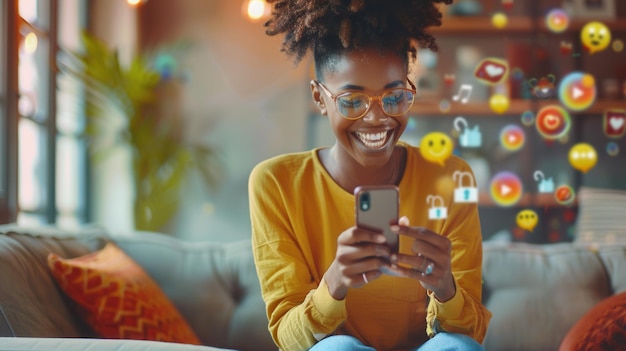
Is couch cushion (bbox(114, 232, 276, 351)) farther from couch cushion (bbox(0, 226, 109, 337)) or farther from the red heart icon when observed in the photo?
the red heart icon

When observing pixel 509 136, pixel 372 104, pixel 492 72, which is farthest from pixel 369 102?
pixel 509 136

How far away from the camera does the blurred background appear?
278cm

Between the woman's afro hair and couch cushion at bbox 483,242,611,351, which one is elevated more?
the woman's afro hair

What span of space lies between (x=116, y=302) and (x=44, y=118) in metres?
1.34

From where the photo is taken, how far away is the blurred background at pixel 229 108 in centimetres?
278

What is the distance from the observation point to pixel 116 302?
1.39 meters

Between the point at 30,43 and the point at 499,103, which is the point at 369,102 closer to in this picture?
the point at 30,43

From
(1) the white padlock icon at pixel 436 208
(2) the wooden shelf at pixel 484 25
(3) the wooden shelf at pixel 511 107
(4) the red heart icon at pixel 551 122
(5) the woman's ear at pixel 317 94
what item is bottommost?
(1) the white padlock icon at pixel 436 208

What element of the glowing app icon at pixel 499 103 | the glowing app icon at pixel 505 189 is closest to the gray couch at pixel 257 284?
the glowing app icon at pixel 505 189

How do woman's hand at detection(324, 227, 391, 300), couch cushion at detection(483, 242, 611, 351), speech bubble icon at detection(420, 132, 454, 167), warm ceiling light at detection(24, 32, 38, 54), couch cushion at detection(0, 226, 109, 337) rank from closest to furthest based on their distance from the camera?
1. woman's hand at detection(324, 227, 391, 300)
2. speech bubble icon at detection(420, 132, 454, 167)
3. couch cushion at detection(0, 226, 109, 337)
4. couch cushion at detection(483, 242, 611, 351)
5. warm ceiling light at detection(24, 32, 38, 54)

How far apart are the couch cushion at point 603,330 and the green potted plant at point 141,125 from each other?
1.92 metres

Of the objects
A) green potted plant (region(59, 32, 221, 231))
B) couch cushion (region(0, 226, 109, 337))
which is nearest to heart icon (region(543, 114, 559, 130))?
couch cushion (region(0, 226, 109, 337))

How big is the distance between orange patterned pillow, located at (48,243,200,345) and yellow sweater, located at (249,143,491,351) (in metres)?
0.46

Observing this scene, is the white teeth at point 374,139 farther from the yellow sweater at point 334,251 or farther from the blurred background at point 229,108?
the blurred background at point 229,108
